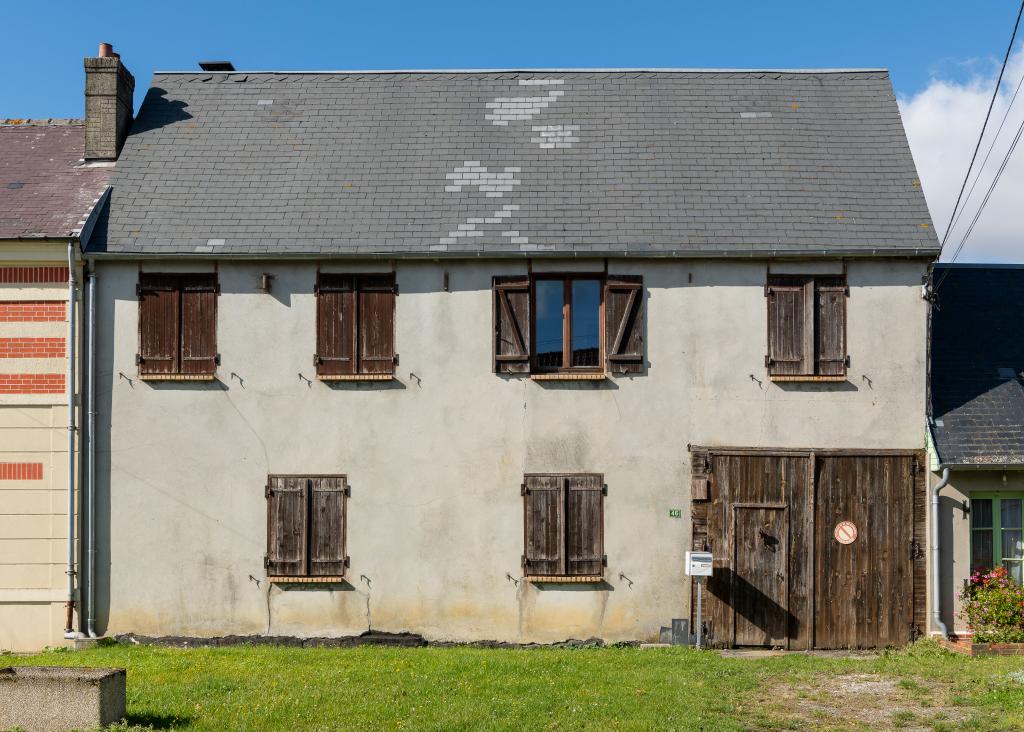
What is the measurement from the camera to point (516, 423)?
559 inches

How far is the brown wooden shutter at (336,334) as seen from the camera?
14.2 meters

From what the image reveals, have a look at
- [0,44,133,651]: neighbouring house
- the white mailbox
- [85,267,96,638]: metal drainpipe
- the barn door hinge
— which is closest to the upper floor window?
the white mailbox

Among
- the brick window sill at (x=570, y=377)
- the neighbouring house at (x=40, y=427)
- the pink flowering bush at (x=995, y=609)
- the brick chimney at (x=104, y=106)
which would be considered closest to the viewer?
the pink flowering bush at (x=995, y=609)

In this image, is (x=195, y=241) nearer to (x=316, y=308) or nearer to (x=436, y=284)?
(x=316, y=308)

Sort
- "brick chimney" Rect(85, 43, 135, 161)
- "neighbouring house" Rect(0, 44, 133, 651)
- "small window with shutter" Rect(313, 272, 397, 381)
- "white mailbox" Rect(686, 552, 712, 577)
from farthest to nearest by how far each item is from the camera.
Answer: "brick chimney" Rect(85, 43, 135, 161), "small window with shutter" Rect(313, 272, 397, 381), "neighbouring house" Rect(0, 44, 133, 651), "white mailbox" Rect(686, 552, 712, 577)

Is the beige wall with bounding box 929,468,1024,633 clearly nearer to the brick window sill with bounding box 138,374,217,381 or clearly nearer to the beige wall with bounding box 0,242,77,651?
the brick window sill with bounding box 138,374,217,381

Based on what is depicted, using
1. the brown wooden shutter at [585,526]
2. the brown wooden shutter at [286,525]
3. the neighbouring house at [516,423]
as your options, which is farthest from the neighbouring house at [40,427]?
the brown wooden shutter at [585,526]

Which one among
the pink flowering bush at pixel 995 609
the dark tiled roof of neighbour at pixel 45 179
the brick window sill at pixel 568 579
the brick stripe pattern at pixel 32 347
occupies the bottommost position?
the pink flowering bush at pixel 995 609

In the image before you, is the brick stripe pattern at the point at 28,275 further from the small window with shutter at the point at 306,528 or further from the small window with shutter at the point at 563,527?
the small window with shutter at the point at 563,527

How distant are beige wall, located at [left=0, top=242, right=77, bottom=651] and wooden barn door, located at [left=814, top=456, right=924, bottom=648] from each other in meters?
10.1

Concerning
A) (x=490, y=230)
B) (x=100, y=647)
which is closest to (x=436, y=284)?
(x=490, y=230)

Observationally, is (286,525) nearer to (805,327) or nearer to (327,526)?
(327,526)

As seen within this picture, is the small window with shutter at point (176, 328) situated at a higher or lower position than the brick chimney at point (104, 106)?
lower

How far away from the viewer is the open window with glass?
13.9 meters
